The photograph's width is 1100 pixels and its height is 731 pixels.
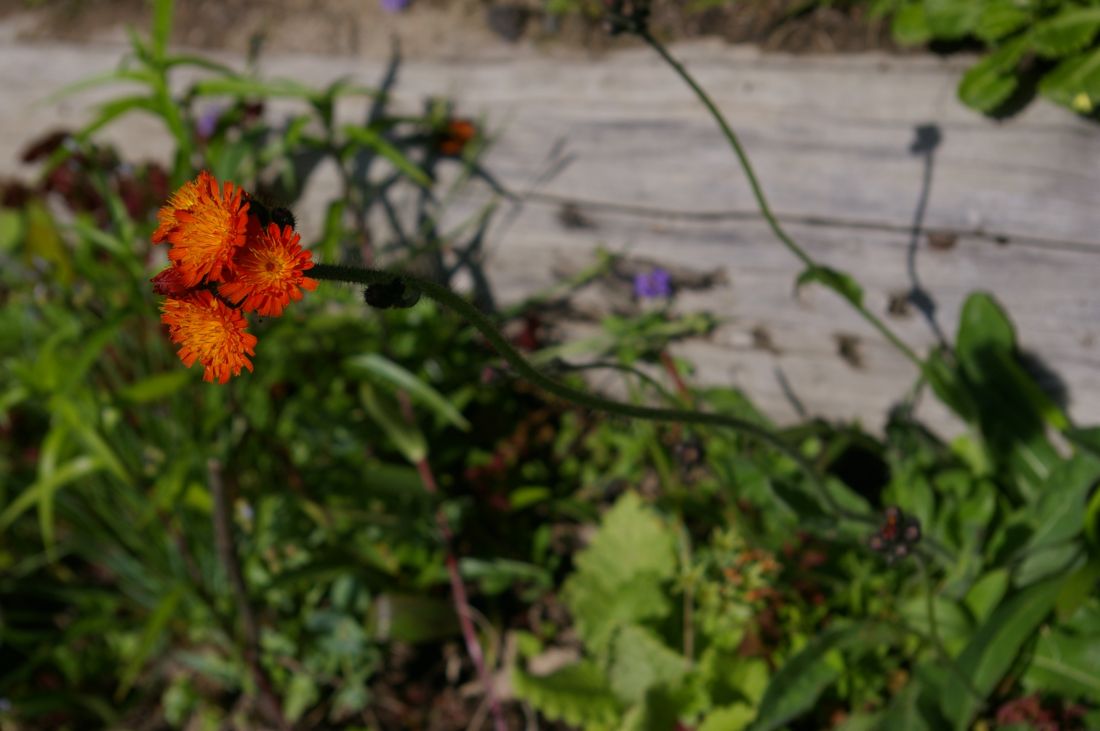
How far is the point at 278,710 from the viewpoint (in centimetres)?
277

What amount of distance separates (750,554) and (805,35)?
1.64 meters

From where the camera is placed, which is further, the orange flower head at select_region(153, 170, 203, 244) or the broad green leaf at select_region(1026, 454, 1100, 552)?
the broad green leaf at select_region(1026, 454, 1100, 552)

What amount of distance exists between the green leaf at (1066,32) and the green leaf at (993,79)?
69 millimetres

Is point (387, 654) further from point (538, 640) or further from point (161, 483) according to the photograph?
point (161, 483)

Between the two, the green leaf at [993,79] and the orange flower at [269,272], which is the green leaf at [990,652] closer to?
the green leaf at [993,79]

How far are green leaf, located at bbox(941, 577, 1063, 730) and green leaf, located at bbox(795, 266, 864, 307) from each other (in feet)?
2.73

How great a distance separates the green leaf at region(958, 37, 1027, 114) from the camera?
2424mm

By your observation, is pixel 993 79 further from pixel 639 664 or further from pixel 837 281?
pixel 639 664

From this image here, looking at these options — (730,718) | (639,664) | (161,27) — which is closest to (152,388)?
(161,27)

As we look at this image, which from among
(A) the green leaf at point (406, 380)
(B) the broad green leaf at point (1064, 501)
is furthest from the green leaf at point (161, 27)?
(B) the broad green leaf at point (1064, 501)

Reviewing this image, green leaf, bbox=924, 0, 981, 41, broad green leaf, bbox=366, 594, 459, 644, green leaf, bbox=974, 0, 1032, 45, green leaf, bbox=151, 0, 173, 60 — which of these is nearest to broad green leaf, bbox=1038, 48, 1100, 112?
green leaf, bbox=974, 0, 1032, 45

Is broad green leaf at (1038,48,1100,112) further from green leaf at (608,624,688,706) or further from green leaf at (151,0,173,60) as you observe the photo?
green leaf at (151,0,173,60)

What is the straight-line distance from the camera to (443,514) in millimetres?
2920

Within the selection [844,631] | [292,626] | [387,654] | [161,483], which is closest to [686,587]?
[844,631]
